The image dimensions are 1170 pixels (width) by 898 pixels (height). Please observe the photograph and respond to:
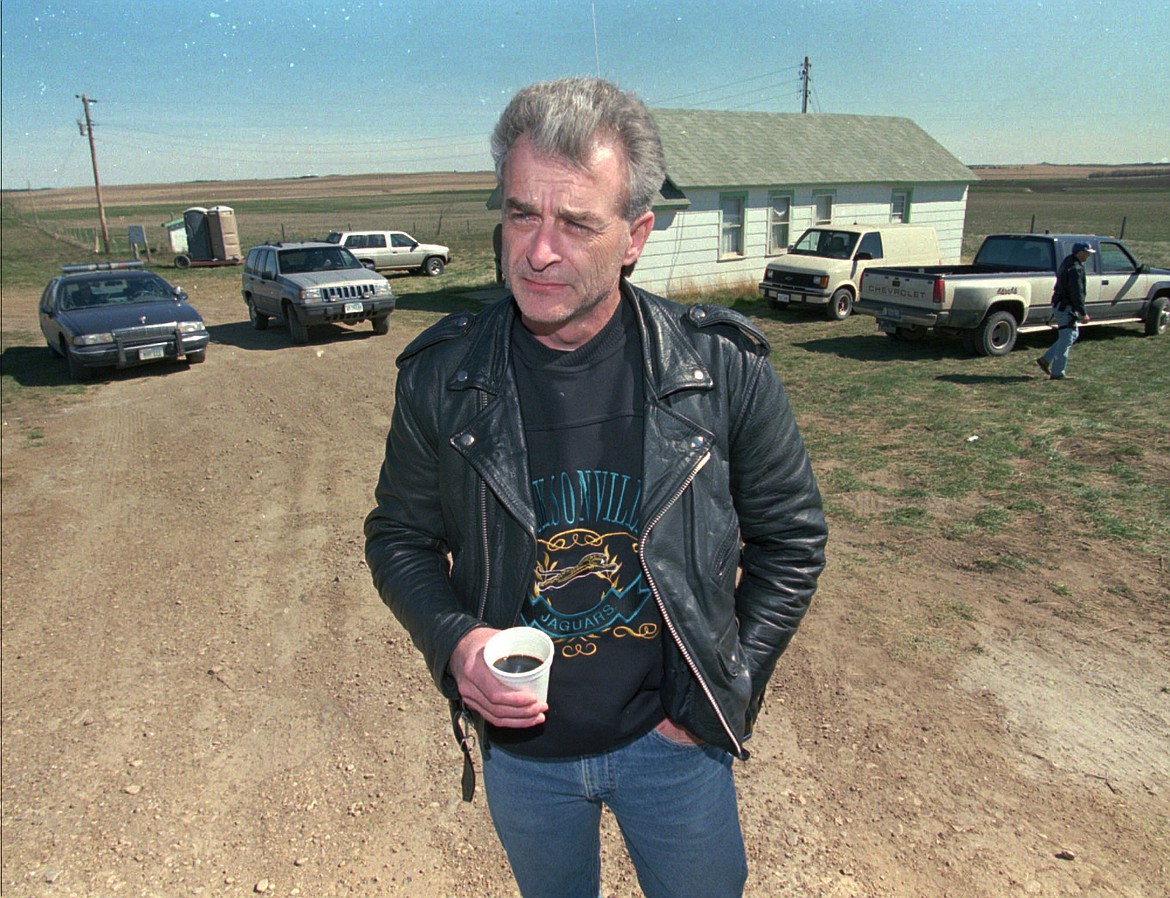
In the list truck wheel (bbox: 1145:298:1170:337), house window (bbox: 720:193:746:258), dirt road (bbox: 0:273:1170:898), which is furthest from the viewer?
house window (bbox: 720:193:746:258)

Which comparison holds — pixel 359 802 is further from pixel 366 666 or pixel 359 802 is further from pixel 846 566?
pixel 846 566

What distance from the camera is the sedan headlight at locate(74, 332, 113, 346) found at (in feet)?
36.1

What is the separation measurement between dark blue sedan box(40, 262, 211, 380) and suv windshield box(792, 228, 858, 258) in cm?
1176

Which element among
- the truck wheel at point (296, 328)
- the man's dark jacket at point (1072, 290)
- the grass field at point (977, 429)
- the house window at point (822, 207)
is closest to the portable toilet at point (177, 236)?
the grass field at point (977, 429)

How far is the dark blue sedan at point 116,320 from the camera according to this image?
11.1 metres

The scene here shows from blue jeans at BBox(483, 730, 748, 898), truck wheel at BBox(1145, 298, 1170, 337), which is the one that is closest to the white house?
truck wheel at BBox(1145, 298, 1170, 337)

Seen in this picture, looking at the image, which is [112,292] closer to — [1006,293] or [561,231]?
[561,231]

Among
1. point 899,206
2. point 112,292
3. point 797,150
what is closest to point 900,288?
point 797,150

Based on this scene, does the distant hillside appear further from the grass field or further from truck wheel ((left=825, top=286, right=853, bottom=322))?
the grass field

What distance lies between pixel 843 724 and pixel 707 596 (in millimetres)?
2413

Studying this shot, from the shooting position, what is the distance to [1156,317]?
13086mm

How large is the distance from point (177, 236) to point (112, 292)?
70.1 ft

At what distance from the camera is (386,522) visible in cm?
182

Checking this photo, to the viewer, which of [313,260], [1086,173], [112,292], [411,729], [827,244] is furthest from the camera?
[1086,173]
